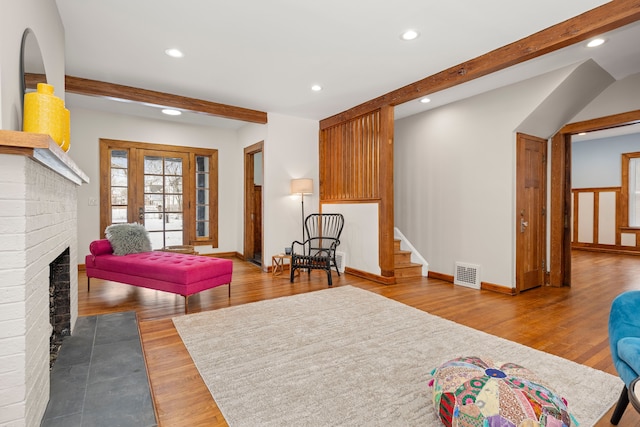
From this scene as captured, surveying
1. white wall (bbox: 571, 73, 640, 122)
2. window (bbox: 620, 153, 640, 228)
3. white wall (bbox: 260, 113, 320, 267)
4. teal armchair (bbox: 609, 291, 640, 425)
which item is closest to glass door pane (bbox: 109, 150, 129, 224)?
white wall (bbox: 260, 113, 320, 267)

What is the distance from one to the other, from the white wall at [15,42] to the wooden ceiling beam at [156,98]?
1938 millimetres

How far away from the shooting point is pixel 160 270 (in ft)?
11.4

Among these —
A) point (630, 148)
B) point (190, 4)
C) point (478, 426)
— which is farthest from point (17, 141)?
point (630, 148)

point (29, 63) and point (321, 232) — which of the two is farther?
point (321, 232)

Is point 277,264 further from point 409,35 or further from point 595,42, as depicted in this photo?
point 595,42

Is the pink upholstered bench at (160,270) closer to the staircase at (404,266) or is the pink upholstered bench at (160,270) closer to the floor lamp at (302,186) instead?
the floor lamp at (302,186)

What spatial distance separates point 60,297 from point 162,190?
153 inches

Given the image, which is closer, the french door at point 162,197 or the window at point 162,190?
the window at point 162,190

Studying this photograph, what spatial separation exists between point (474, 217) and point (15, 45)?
4.88 metres

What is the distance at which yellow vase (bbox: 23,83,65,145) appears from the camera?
1575 millimetres

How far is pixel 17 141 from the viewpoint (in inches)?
47.4

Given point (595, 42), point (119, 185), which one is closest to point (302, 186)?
point (119, 185)

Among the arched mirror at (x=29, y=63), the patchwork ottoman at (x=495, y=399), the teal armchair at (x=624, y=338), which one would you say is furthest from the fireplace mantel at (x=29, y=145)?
the teal armchair at (x=624, y=338)

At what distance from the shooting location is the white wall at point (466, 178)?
4.16 metres
